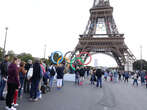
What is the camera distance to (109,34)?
113ft

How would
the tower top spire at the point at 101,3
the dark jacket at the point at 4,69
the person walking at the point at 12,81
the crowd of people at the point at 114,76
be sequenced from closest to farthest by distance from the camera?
the person walking at the point at 12,81 < the dark jacket at the point at 4,69 < the crowd of people at the point at 114,76 < the tower top spire at the point at 101,3

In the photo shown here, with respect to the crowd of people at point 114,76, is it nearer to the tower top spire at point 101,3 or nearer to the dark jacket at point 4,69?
the dark jacket at point 4,69

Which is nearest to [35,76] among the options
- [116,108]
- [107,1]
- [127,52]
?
[116,108]

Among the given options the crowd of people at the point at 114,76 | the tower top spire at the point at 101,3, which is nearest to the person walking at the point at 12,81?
the crowd of people at the point at 114,76

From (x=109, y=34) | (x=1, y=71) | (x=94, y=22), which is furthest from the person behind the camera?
(x=94, y=22)

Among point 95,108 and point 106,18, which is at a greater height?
point 106,18

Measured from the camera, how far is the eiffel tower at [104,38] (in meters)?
31.1

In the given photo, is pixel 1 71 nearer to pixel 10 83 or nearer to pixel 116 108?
pixel 10 83

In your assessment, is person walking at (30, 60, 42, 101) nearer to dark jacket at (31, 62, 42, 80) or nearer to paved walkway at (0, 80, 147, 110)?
dark jacket at (31, 62, 42, 80)

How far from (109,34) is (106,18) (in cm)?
546

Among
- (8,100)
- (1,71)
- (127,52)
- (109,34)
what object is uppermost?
(109,34)

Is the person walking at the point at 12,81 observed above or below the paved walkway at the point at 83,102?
above

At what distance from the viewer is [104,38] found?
1303 inches

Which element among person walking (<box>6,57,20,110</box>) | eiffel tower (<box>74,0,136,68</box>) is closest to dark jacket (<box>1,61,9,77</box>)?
person walking (<box>6,57,20,110</box>)
